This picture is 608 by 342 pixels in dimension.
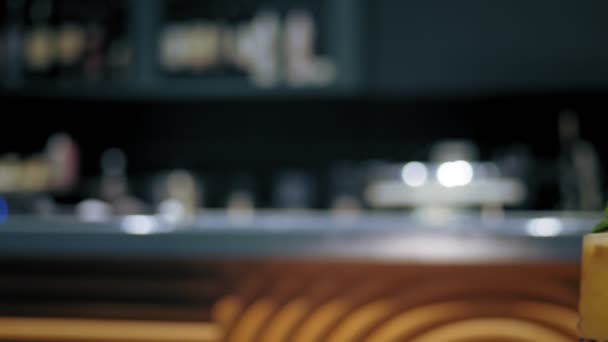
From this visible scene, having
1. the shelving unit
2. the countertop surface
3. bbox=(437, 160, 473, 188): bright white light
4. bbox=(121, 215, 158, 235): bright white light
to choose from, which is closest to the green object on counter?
the countertop surface

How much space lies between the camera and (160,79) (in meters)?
2.89

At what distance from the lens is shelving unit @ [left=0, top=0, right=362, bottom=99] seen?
278 centimetres

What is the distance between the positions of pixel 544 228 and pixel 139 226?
0.72 meters

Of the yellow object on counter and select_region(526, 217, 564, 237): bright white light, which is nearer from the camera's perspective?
the yellow object on counter

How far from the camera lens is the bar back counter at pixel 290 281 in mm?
1258

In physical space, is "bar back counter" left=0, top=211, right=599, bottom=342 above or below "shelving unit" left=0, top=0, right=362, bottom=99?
below

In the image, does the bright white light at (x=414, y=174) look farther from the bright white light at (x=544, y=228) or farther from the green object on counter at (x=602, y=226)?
the green object on counter at (x=602, y=226)

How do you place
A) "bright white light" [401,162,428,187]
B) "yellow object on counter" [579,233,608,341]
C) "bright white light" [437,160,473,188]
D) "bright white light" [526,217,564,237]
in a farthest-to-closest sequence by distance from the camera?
1. "bright white light" [401,162,428,187]
2. "bright white light" [437,160,473,188]
3. "bright white light" [526,217,564,237]
4. "yellow object on counter" [579,233,608,341]

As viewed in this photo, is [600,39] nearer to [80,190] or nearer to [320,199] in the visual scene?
[320,199]

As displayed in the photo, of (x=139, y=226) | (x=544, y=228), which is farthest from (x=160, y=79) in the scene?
(x=544, y=228)

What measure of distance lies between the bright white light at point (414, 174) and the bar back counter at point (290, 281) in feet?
4.33

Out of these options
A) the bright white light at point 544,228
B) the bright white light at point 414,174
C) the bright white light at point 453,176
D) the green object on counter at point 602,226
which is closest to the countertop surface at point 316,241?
the bright white light at point 544,228

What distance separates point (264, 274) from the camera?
1.34 m

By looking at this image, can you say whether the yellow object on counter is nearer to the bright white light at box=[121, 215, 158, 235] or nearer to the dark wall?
the bright white light at box=[121, 215, 158, 235]
